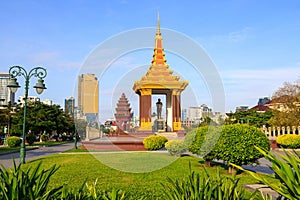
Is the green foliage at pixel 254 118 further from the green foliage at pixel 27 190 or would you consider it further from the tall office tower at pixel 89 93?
the green foliage at pixel 27 190

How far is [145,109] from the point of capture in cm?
2781

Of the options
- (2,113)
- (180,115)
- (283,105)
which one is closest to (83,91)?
(180,115)

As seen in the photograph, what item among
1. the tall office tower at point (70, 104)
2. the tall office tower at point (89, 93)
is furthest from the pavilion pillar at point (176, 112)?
the tall office tower at point (89, 93)

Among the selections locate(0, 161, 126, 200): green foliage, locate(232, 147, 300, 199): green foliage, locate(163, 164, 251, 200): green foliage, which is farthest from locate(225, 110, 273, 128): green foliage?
locate(0, 161, 126, 200): green foliage

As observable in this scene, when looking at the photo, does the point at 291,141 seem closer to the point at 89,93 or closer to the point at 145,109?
the point at 145,109

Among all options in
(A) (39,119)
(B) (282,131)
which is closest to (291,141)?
(B) (282,131)

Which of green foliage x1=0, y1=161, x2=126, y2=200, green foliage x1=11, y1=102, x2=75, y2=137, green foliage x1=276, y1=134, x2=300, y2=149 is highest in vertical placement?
green foliage x1=11, y1=102, x2=75, y2=137

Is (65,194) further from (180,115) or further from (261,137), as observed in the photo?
(180,115)

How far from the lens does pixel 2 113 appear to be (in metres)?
39.3

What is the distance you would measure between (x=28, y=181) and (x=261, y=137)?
26.6 ft

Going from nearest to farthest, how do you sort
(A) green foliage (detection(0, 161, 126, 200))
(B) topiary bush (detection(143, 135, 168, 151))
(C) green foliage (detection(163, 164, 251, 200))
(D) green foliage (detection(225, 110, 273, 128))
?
1. (A) green foliage (detection(0, 161, 126, 200))
2. (C) green foliage (detection(163, 164, 251, 200))
3. (B) topiary bush (detection(143, 135, 168, 151))
4. (D) green foliage (detection(225, 110, 273, 128))

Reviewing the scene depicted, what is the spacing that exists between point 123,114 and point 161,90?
21.2 feet

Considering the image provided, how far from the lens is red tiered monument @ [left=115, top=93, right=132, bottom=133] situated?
2290 centimetres

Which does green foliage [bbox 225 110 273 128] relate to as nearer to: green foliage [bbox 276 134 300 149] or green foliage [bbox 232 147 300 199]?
green foliage [bbox 276 134 300 149]
